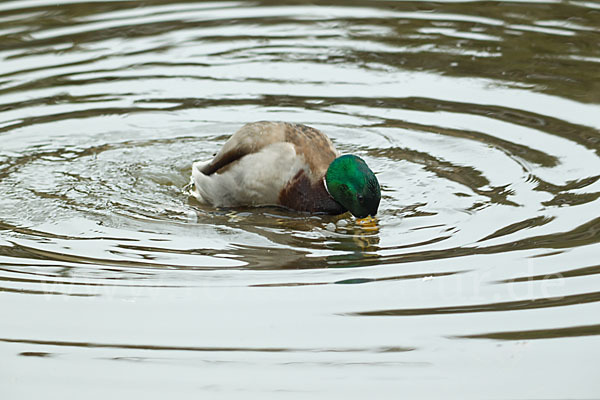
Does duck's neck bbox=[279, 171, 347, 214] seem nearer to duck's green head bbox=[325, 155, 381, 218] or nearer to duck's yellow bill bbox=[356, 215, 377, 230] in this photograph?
duck's green head bbox=[325, 155, 381, 218]

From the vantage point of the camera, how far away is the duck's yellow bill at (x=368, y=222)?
6537mm

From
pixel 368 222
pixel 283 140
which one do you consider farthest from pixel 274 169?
pixel 368 222

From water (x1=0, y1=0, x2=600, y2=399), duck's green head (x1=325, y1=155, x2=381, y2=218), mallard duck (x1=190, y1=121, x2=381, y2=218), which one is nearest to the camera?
water (x1=0, y1=0, x2=600, y2=399)

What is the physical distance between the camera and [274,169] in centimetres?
691

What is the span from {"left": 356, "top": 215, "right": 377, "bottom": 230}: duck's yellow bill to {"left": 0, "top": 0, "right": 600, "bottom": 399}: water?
93 mm

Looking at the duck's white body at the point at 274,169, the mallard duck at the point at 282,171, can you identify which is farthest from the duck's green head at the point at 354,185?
the duck's white body at the point at 274,169

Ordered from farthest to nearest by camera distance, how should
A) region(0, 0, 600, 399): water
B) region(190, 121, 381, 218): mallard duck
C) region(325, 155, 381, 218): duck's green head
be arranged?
1. region(190, 121, 381, 218): mallard duck
2. region(325, 155, 381, 218): duck's green head
3. region(0, 0, 600, 399): water

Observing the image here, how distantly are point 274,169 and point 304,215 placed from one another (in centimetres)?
38

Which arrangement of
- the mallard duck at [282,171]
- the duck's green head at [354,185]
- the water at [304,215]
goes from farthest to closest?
the mallard duck at [282,171]
the duck's green head at [354,185]
the water at [304,215]

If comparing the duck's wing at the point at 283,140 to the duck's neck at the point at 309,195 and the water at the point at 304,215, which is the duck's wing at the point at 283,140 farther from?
the water at the point at 304,215

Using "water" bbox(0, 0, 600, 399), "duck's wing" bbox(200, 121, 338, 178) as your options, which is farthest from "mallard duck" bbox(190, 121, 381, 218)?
"water" bbox(0, 0, 600, 399)

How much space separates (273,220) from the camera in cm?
685

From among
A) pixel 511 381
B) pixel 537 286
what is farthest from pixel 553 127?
pixel 511 381

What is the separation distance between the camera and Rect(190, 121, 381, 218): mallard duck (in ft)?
22.5
